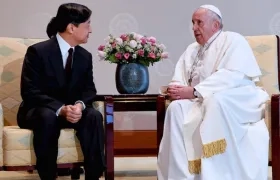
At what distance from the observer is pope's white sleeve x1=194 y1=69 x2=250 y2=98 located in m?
3.51

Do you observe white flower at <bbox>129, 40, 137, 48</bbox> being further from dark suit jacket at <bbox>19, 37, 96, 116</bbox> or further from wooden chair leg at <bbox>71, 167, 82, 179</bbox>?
wooden chair leg at <bbox>71, 167, 82, 179</bbox>

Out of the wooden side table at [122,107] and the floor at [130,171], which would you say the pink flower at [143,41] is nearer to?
the wooden side table at [122,107]

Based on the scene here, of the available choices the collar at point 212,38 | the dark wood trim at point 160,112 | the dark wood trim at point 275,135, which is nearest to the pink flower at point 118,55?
the dark wood trim at point 160,112

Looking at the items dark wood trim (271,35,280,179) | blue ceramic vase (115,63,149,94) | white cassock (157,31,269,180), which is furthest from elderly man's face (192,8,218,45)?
dark wood trim (271,35,280,179)

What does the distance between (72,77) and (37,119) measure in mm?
446

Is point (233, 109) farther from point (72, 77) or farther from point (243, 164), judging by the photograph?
point (72, 77)

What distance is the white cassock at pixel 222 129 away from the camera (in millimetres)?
3318

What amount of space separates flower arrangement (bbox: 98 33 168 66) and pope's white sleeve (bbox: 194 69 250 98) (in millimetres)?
644

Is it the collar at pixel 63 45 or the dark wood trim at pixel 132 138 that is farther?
the dark wood trim at pixel 132 138

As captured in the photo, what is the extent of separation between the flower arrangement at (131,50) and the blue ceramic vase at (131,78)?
0.05 meters

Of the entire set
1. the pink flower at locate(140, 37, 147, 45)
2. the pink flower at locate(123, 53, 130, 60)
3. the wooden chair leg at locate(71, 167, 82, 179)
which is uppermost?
the pink flower at locate(140, 37, 147, 45)

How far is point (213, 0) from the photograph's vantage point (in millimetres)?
5184

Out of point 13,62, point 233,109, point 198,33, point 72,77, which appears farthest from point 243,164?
point 13,62

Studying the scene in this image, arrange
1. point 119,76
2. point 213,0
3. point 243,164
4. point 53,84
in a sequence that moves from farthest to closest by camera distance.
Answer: point 213,0, point 119,76, point 53,84, point 243,164
